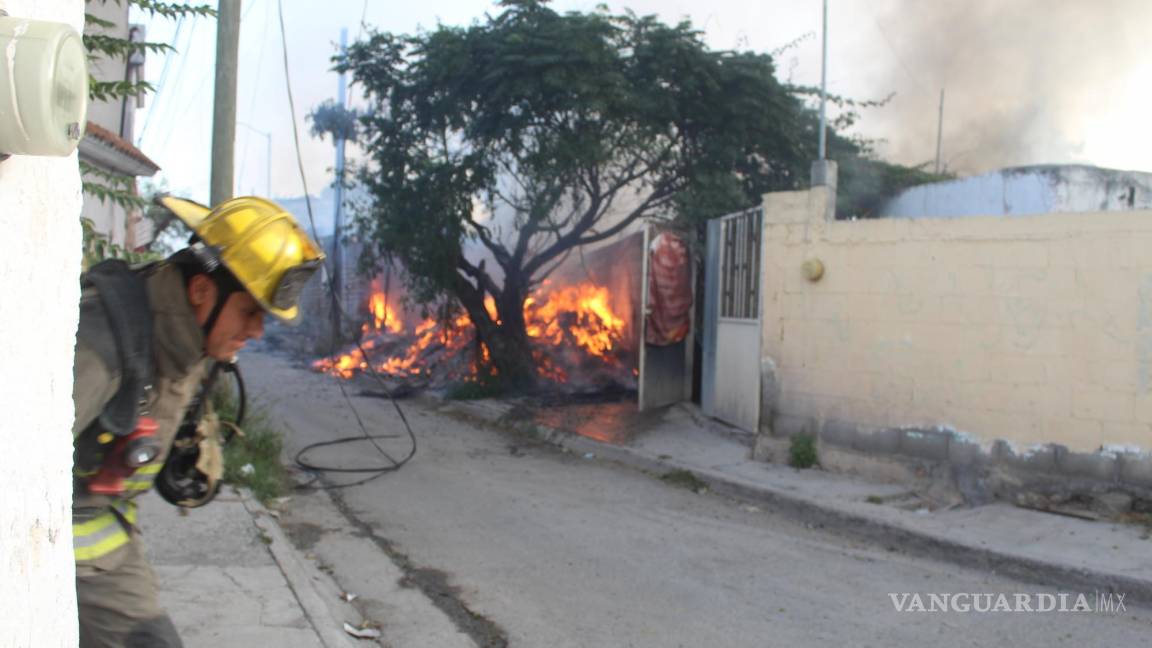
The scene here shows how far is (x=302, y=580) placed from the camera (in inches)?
184

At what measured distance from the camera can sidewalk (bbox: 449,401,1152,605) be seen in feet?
17.1

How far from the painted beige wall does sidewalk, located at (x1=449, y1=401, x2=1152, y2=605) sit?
670 millimetres

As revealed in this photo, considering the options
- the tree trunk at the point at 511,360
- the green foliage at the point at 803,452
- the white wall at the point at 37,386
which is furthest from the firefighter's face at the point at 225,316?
the tree trunk at the point at 511,360

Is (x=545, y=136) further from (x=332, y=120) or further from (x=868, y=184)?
(x=332, y=120)

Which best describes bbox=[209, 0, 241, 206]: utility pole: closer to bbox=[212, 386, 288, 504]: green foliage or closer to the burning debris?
bbox=[212, 386, 288, 504]: green foliage

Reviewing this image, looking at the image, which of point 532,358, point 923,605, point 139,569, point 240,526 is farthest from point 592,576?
point 532,358

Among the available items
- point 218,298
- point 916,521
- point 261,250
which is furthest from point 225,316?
point 916,521

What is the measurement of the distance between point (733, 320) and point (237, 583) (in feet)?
Answer: 20.6

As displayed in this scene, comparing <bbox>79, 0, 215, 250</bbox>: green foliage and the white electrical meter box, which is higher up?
<bbox>79, 0, 215, 250</bbox>: green foliage

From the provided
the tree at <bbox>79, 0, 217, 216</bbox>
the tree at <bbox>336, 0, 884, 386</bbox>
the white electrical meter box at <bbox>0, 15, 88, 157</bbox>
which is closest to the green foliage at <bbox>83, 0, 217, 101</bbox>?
the tree at <bbox>79, 0, 217, 216</bbox>

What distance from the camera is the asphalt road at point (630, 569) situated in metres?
4.36

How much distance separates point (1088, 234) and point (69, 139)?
6.66 meters

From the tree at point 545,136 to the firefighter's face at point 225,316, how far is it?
896cm
